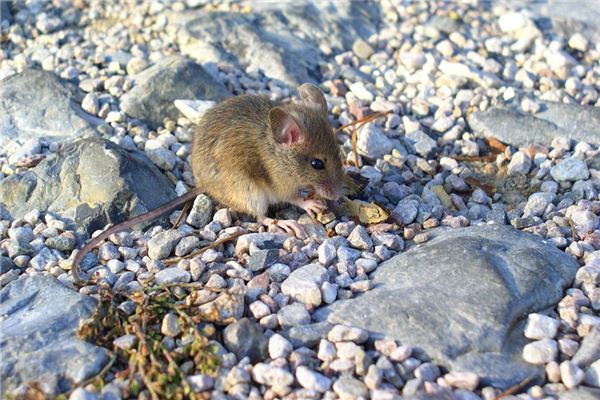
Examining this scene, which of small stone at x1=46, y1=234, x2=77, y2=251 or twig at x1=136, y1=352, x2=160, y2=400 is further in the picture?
small stone at x1=46, y1=234, x2=77, y2=251

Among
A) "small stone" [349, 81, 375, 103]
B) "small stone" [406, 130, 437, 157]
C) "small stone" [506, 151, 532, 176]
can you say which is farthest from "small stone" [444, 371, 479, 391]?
"small stone" [349, 81, 375, 103]

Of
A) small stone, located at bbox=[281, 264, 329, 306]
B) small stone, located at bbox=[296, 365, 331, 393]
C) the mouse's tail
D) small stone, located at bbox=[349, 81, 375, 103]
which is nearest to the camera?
small stone, located at bbox=[296, 365, 331, 393]

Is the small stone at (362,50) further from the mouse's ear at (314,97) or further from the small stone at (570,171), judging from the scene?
the small stone at (570,171)

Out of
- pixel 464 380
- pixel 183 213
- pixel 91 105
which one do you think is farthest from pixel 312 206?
pixel 91 105

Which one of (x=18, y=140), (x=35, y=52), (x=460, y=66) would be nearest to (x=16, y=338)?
(x=18, y=140)

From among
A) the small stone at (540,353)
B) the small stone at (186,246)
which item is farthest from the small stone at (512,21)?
the small stone at (540,353)

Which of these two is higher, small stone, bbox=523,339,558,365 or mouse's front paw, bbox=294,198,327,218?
small stone, bbox=523,339,558,365

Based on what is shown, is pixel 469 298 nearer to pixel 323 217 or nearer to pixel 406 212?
pixel 406 212

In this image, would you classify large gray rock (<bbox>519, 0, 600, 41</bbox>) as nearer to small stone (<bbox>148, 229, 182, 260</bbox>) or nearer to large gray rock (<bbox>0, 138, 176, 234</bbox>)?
large gray rock (<bbox>0, 138, 176, 234</bbox>)
